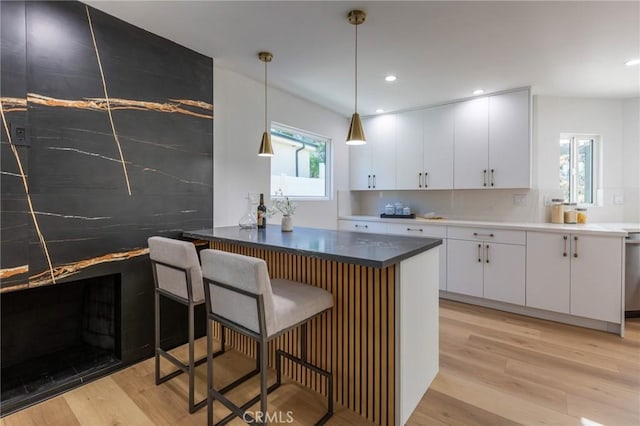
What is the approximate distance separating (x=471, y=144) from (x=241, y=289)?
3.40 meters

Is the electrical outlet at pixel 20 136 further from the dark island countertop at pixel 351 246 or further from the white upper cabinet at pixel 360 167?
the white upper cabinet at pixel 360 167

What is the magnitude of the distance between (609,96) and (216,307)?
4728 millimetres

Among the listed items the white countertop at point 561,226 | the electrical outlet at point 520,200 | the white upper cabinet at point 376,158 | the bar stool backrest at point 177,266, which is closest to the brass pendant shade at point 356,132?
the bar stool backrest at point 177,266

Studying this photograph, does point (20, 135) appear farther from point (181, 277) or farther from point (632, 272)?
point (632, 272)

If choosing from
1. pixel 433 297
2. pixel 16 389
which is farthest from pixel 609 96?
pixel 16 389

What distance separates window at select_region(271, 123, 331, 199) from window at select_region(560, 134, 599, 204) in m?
2.95

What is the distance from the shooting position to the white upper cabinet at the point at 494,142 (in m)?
3.37

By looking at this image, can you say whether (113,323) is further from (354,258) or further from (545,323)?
(545,323)

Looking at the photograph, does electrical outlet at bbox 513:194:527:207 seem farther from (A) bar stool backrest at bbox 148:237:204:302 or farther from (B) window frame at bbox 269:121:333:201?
(A) bar stool backrest at bbox 148:237:204:302

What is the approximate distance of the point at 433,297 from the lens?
194 cm

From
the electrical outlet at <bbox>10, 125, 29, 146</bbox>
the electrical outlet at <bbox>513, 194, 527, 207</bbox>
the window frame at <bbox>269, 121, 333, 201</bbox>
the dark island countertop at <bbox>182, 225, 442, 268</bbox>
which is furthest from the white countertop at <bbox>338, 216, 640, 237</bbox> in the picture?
the electrical outlet at <bbox>10, 125, 29, 146</bbox>

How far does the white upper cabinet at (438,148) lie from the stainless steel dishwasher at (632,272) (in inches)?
69.0

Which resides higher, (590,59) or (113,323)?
(590,59)

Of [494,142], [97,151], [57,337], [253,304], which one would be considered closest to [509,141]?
[494,142]
